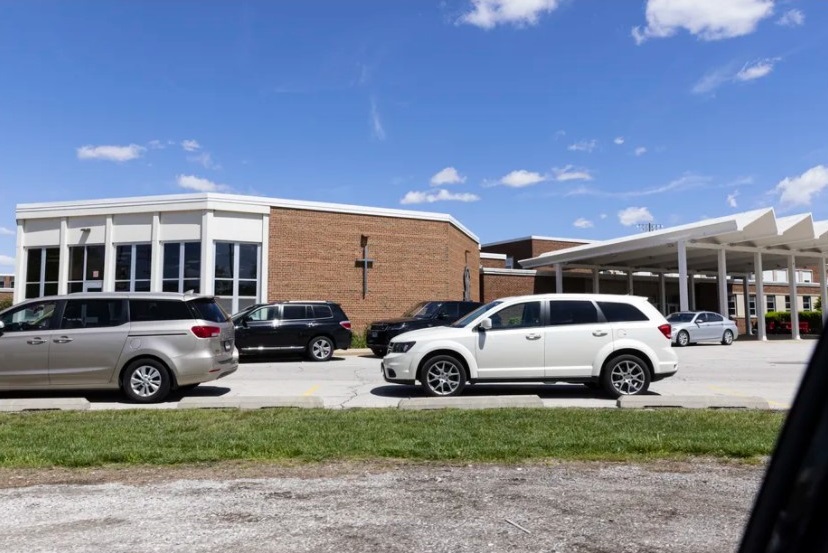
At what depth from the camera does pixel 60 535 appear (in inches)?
176

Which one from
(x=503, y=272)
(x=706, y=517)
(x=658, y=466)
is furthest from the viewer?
(x=503, y=272)

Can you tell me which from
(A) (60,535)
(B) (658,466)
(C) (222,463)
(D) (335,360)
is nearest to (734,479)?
(B) (658,466)

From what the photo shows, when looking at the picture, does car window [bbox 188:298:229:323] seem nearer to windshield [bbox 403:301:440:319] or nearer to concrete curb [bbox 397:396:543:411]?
concrete curb [bbox 397:396:543:411]

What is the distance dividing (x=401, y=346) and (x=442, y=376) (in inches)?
34.8

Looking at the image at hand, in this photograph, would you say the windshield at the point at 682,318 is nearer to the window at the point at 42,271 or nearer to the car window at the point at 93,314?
the car window at the point at 93,314

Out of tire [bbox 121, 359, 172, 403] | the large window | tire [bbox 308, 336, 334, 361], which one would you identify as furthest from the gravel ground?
the large window

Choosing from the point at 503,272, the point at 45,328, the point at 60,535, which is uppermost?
the point at 503,272

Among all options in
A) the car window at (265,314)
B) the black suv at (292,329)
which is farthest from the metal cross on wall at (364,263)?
the car window at (265,314)

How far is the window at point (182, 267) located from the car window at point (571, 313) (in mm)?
17442

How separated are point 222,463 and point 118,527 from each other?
1.95 meters

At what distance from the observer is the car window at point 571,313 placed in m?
11.5

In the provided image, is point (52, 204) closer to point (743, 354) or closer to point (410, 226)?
point (410, 226)

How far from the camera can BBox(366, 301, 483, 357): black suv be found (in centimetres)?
1964

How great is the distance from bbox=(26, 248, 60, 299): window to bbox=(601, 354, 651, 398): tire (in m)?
23.8
